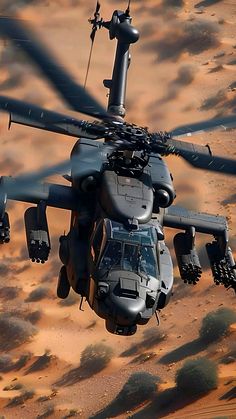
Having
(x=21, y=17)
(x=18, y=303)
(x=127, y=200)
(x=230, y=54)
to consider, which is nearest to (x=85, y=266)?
(x=127, y=200)

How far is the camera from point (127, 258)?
19578 millimetres

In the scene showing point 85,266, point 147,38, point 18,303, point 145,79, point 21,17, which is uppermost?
point 21,17

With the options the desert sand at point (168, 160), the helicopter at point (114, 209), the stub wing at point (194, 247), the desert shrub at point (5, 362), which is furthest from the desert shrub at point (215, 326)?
the desert shrub at point (5, 362)

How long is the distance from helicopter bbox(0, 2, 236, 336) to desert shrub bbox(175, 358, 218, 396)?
15.7ft

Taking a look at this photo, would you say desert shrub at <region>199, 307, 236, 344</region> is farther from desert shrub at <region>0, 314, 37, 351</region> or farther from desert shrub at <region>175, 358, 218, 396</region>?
desert shrub at <region>0, 314, 37, 351</region>

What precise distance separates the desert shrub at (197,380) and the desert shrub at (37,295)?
8101 millimetres

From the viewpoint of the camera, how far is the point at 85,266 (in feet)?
67.6

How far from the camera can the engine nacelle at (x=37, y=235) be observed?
21.4 m

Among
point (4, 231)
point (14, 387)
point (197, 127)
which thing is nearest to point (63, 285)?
point (4, 231)

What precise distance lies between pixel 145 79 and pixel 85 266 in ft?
101

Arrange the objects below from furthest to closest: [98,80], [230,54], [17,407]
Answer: [230,54] → [98,80] → [17,407]

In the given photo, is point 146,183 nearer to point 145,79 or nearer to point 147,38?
point 145,79

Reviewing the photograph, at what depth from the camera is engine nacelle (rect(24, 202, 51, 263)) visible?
21.4m

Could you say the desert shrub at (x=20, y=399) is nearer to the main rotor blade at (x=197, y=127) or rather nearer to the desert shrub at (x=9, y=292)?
Answer: the desert shrub at (x=9, y=292)
